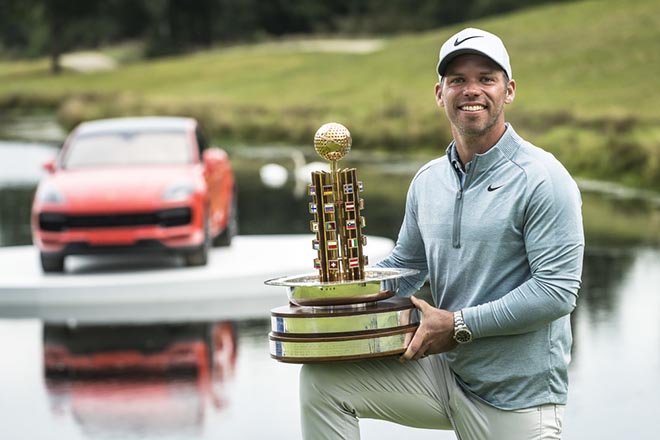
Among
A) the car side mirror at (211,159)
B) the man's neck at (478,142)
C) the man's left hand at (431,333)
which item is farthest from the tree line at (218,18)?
the man's left hand at (431,333)

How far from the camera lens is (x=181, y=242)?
1252 cm

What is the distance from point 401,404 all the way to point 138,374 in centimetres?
494

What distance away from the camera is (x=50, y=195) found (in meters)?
12.4

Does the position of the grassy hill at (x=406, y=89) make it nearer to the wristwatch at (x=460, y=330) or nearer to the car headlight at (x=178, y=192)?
the car headlight at (x=178, y=192)

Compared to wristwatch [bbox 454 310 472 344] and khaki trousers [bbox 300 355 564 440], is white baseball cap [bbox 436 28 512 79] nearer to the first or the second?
wristwatch [bbox 454 310 472 344]

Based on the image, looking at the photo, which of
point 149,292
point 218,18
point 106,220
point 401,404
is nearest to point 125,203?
point 106,220

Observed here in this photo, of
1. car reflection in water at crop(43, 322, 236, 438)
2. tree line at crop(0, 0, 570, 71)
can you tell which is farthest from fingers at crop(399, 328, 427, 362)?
tree line at crop(0, 0, 570, 71)

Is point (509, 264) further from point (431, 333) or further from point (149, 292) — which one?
point (149, 292)

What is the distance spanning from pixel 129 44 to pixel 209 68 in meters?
28.8

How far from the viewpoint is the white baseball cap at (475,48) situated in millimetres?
3912

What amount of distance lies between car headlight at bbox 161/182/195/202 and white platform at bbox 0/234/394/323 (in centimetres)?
66

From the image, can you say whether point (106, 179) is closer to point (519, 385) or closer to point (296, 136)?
point (519, 385)

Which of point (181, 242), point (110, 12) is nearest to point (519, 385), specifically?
point (181, 242)

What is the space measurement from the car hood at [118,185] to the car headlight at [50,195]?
36 mm
